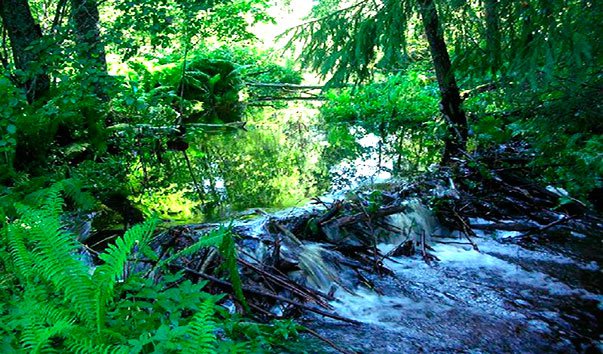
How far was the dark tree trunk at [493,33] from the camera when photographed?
4.44 meters

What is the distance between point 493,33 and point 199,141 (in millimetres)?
7703

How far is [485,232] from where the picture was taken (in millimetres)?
4840

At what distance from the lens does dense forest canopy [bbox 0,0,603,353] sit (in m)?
1.91

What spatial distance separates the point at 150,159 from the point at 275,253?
207 inches

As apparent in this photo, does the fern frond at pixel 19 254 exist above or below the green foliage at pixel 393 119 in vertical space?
above

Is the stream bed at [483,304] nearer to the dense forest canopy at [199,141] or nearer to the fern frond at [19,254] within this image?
the dense forest canopy at [199,141]

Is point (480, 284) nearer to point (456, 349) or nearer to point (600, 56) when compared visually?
point (456, 349)

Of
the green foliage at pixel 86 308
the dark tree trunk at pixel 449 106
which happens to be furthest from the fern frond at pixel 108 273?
the dark tree trunk at pixel 449 106

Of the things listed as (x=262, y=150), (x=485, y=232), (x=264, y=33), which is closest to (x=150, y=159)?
(x=262, y=150)

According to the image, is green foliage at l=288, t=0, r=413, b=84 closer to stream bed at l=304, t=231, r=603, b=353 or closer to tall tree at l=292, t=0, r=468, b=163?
Result: tall tree at l=292, t=0, r=468, b=163

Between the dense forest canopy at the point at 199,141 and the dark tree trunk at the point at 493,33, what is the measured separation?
0.01 metres

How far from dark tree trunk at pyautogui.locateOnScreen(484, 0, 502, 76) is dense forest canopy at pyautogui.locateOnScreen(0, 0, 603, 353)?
15 mm

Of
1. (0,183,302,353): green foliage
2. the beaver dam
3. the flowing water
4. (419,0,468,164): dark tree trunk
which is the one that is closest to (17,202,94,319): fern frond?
(0,183,302,353): green foliage

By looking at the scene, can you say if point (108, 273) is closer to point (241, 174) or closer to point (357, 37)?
point (357, 37)
